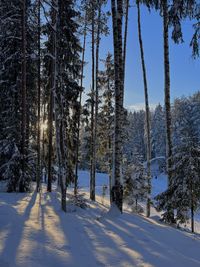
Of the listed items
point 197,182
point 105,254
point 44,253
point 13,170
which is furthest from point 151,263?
point 13,170

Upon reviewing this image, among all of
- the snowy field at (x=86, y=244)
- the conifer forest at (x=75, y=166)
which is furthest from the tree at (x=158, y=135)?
the snowy field at (x=86, y=244)

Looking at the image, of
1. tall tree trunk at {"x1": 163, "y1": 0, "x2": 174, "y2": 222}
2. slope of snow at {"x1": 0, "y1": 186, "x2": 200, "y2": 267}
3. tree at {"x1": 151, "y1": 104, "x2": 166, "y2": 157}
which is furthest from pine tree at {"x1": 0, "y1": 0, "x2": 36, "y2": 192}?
tree at {"x1": 151, "y1": 104, "x2": 166, "y2": 157}

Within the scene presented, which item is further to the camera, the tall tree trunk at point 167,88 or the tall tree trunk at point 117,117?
the tall tree trunk at point 167,88

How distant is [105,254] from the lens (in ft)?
15.3

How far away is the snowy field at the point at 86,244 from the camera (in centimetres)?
429

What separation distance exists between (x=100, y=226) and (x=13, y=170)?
806 cm

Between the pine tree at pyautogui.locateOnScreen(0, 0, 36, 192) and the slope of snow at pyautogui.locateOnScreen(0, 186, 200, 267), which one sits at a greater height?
the pine tree at pyautogui.locateOnScreen(0, 0, 36, 192)

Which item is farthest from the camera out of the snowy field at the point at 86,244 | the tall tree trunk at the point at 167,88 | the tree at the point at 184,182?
the tall tree trunk at the point at 167,88

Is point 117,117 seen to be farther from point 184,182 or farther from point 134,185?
point 134,185

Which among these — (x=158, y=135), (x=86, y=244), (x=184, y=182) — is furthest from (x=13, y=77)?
(x=158, y=135)

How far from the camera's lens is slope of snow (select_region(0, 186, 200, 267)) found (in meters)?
4.29

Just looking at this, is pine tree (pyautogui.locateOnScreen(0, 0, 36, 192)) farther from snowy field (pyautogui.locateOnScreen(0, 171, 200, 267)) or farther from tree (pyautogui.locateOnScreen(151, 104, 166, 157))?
tree (pyautogui.locateOnScreen(151, 104, 166, 157))

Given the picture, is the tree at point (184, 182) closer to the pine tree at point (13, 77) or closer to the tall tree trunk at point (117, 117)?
the tall tree trunk at point (117, 117)

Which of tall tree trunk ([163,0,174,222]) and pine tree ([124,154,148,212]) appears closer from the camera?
tall tree trunk ([163,0,174,222])
